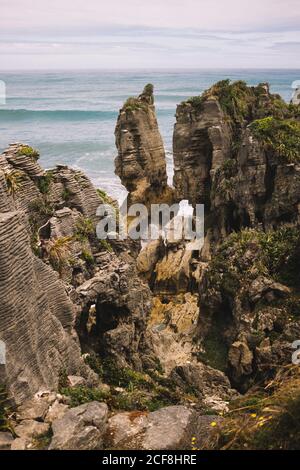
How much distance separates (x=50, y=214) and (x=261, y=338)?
28.2 ft

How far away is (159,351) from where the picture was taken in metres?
20.0

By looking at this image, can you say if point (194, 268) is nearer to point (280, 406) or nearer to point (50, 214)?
point (50, 214)

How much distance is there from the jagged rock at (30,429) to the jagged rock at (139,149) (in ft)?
78.4

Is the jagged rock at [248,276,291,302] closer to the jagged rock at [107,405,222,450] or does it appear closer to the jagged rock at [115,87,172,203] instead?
the jagged rock at [107,405,222,450]

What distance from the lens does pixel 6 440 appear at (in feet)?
30.7

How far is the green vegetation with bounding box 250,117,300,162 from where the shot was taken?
2383 cm

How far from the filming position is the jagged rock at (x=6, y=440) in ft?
30.3

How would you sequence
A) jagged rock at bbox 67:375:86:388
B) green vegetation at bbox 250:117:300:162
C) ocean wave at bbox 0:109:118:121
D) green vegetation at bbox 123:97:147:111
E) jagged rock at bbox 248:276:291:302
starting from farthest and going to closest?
1. ocean wave at bbox 0:109:118:121
2. green vegetation at bbox 123:97:147:111
3. green vegetation at bbox 250:117:300:162
4. jagged rock at bbox 248:276:291:302
5. jagged rock at bbox 67:375:86:388

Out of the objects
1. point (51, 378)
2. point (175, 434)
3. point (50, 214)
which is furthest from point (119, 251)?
point (175, 434)

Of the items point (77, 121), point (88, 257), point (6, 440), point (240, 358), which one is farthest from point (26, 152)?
point (77, 121)

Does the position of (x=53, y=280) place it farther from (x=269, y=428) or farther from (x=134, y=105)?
(x=134, y=105)

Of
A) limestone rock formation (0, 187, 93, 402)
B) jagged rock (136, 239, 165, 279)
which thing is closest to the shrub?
limestone rock formation (0, 187, 93, 402)

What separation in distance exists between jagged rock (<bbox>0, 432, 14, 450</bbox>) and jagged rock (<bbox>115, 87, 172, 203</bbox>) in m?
24.5

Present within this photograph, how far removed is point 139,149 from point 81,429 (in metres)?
25.2
